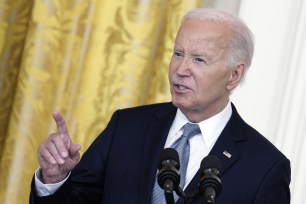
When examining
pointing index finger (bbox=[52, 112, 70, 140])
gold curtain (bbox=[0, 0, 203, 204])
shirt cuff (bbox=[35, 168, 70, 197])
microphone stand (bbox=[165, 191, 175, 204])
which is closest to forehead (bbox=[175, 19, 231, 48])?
pointing index finger (bbox=[52, 112, 70, 140])

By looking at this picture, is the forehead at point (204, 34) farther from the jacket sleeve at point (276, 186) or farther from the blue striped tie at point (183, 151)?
the jacket sleeve at point (276, 186)

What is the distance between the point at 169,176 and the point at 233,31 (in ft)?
2.38

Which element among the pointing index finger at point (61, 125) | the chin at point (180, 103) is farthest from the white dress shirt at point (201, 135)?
the pointing index finger at point (61, 125)

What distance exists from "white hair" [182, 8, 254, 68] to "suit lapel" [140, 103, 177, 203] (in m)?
0.26

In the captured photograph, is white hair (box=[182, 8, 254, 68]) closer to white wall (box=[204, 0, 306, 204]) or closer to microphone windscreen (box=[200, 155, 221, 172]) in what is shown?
microphone windscreen (box=[200, 155, 221, 172])

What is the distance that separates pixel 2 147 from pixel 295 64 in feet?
4.37

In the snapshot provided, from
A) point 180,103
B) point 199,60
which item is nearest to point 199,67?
point 199,60

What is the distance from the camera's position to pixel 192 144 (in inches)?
84.2

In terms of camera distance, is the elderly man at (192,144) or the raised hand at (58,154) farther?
the elderly man at (192,144)

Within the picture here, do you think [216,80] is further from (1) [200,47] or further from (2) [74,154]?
(2) [74,154]

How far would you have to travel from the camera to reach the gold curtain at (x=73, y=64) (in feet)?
9.87

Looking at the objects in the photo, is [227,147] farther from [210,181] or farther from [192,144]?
[210,181]

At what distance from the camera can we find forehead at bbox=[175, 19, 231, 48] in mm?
2109

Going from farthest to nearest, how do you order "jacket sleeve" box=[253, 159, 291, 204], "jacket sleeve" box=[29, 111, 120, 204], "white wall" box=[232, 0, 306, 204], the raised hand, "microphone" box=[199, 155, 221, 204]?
1. "white wall" box=[232, 0, 306, 204]
2. "jacket sleeve" box=[29, 111, 120, 204]
3. "jacket sleeve" box=[253, 159, 291, 204]
4. the raised hand
5. "microphone" box=[199, 155, 221, 204]
